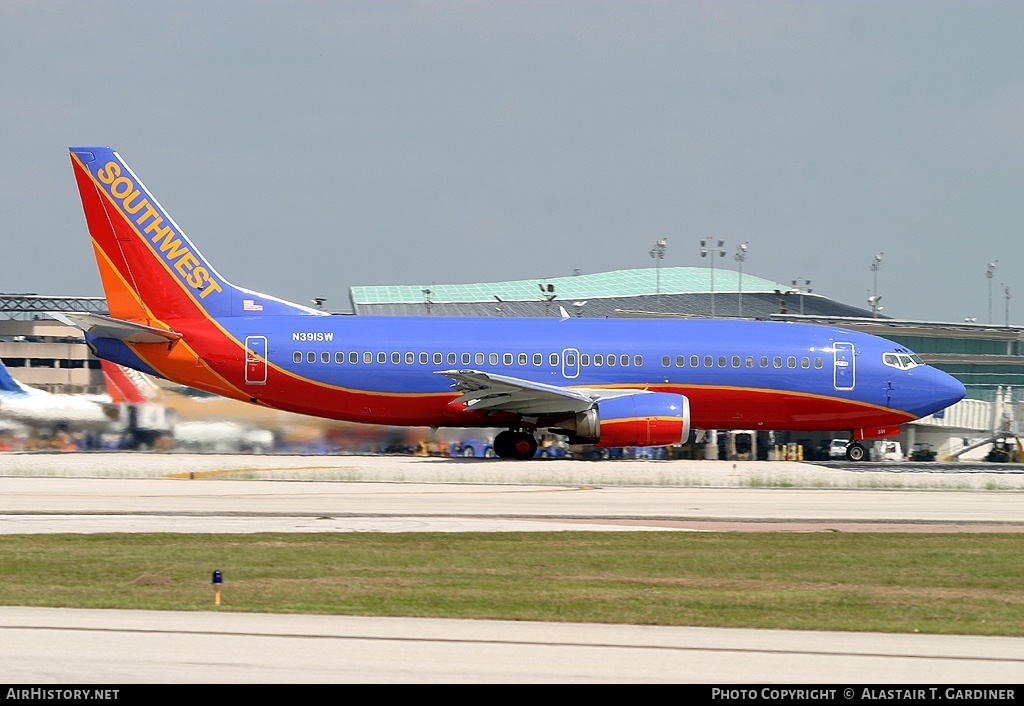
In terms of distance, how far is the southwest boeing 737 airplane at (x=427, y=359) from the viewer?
3819cm

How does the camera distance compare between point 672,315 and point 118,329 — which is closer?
point 118,329

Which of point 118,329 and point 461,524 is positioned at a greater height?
point 118,329

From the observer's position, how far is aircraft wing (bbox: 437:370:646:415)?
119ft

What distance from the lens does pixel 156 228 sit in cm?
3853

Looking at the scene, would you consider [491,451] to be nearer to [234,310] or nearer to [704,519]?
[234,310]

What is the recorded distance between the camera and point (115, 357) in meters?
38.3

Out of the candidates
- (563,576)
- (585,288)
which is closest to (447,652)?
(563,576)

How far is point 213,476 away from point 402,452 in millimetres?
12021

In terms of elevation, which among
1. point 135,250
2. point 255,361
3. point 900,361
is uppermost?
point 135,250

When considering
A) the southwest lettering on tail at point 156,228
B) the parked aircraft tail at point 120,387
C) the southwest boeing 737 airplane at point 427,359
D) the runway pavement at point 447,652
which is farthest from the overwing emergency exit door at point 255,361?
the runway pavement at point 447,652

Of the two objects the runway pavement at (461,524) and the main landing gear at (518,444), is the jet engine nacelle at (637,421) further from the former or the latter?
the main landing gear at (518,444)

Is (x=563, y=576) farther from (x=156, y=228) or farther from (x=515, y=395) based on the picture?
(x=156, y=228)

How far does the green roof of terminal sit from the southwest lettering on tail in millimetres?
76497

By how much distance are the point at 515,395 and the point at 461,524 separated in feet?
47.8
